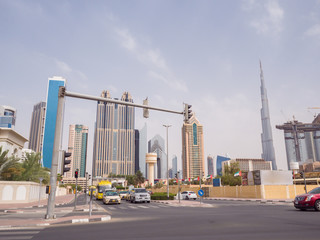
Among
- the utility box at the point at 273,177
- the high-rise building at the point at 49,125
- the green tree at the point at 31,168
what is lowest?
the utility box at the point at 273,177

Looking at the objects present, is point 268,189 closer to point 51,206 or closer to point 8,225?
point 51,206

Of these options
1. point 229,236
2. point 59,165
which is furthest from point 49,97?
point 229,236

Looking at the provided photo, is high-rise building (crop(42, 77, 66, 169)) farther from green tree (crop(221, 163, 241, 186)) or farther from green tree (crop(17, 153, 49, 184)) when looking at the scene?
green tree (crop(17, 153, 49, 184))

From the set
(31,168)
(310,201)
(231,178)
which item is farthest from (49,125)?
(310,201)

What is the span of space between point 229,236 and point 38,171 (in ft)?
150

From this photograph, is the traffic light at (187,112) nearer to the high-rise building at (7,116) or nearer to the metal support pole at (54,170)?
the metal support pole at (54,170)

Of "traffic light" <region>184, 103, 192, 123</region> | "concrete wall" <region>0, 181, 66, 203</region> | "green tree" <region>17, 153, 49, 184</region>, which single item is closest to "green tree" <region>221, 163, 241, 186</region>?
"green tree" <region>17, 153, 49, 184</region>

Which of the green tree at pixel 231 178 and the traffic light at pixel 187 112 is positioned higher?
the traffic light at pixel 187 112

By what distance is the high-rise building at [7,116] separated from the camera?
151 m

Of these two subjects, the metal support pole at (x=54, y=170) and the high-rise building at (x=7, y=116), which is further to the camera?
the high-rise building at (x=7, y=116)

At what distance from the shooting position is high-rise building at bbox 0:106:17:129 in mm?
151125

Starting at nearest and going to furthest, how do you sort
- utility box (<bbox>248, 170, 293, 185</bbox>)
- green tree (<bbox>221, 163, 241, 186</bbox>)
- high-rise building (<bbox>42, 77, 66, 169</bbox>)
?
utility box (<bbox>248, 170, 293, 185</bbox>)
green tree (<bbox>221, 163, 241, 186</bbox>)
high-rise building (<bbox>42, 77, 66, 169</bbox>)

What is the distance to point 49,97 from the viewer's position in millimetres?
154375

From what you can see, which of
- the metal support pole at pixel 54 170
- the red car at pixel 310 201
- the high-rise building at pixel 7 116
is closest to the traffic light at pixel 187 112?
the metal support pole at pixel 54 170
